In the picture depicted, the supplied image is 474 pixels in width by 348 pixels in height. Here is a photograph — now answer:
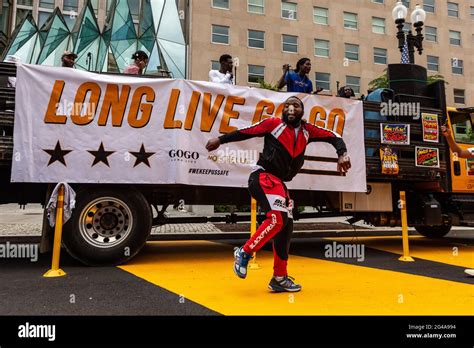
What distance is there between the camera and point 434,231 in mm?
9539

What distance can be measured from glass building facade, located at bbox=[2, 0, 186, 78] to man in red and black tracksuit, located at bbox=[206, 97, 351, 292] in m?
27.6

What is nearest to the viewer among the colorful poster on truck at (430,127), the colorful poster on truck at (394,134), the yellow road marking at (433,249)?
the yellow road marking at (433,249)

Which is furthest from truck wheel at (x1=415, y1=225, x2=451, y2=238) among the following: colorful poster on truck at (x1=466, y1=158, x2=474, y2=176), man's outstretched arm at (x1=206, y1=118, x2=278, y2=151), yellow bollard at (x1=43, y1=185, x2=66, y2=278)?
yellow bollard at (x1=43, y1=185, x2=66, y2=278)

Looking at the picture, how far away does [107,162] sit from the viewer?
5.57 metres

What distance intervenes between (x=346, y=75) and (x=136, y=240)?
36.3m

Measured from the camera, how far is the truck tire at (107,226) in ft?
17.5

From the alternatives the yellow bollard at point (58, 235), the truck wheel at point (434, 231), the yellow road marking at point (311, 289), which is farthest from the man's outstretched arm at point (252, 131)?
the truck wheel at point (434, 231)

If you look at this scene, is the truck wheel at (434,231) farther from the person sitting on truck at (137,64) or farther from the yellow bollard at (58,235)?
the yellow bollard at (58,235)

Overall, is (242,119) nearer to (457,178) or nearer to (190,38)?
(457,178)

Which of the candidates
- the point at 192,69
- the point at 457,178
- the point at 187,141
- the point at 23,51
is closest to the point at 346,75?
the point at 192,69

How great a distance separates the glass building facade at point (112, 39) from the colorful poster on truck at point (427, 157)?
25.5m

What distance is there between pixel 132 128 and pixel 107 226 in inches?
56.2

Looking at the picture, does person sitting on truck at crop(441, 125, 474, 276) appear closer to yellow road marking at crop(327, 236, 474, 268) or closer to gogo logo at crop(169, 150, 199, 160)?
yellow road marking at crop(327, 236, 474, 268)

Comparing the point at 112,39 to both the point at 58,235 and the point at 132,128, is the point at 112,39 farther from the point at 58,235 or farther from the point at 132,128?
the point at 58,235
